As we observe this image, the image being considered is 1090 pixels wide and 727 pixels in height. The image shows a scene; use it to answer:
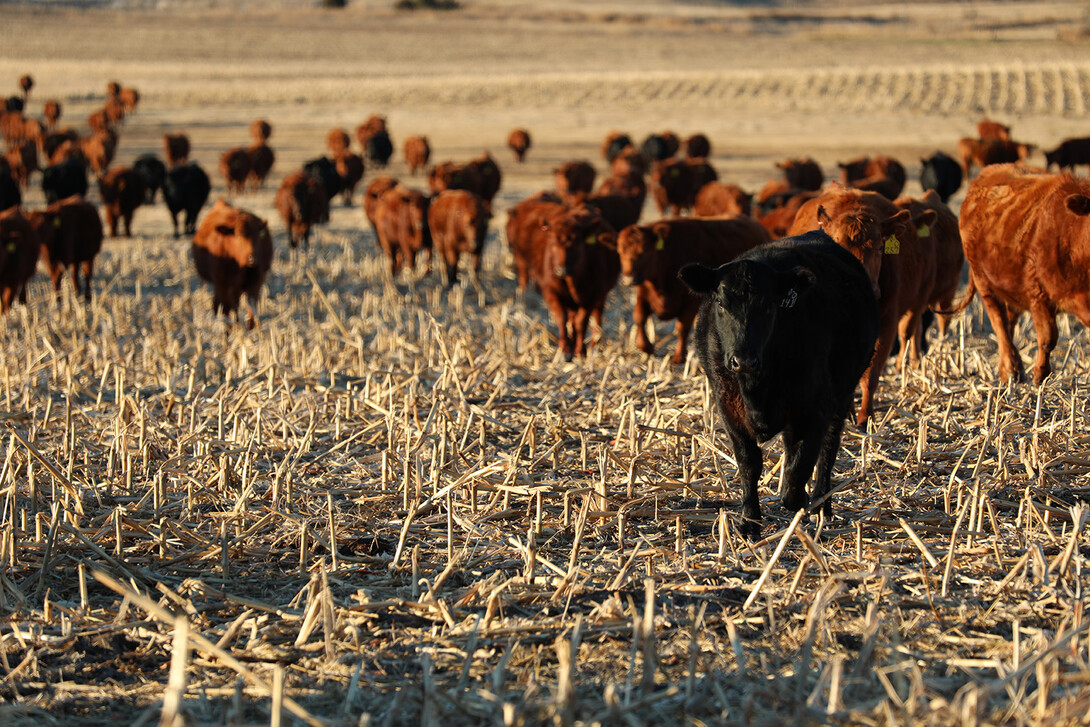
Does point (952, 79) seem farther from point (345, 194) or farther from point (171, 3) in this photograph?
point (171, 3)

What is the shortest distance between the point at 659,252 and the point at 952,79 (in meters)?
36.8

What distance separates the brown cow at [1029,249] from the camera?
674 cm

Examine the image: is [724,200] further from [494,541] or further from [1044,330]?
[494,541]

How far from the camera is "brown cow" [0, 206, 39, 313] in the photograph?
486 inches

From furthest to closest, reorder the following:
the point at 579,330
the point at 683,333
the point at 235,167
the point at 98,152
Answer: the point at 98,152
the point at 235,167
the point at 579,330
the point at 683,333

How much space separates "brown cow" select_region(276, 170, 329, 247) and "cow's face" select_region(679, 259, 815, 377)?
13761 mm

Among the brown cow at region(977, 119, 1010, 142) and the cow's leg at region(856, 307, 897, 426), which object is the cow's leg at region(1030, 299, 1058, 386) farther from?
the brown cow at region(977, 119, 1010, 142)

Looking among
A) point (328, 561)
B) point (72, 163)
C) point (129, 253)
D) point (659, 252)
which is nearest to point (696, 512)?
point (328, 561)

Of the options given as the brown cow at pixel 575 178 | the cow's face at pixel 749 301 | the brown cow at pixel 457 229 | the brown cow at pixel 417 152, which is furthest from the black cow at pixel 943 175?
the cow's face at pixel 749 301

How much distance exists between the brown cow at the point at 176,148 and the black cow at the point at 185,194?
10.6m

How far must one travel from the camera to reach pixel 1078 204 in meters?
6.37

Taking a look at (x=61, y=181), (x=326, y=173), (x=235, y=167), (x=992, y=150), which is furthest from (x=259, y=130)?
(x=992, y=150)

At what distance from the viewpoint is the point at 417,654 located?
371 centimetres

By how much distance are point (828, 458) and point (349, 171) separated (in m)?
21.8
